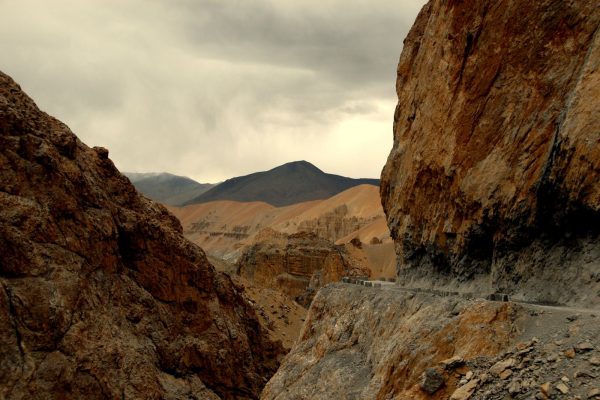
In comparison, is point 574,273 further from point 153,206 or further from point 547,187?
point 153,206

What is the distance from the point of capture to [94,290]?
21.9 metres

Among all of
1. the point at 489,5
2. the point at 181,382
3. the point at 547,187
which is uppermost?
the point at 489,5

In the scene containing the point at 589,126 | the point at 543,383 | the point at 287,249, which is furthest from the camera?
the point at 287,249

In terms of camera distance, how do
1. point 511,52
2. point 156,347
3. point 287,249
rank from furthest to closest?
point 287,249
point 156,347
point 511,52

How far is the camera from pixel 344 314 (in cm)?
1720

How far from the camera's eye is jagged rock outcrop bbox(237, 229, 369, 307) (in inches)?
2272

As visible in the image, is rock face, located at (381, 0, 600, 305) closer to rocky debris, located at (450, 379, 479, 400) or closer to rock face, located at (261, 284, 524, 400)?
rock face, located at (261, 284, 524, 400)

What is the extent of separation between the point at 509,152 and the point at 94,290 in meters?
16.5

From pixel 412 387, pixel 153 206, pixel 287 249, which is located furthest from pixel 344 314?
pixel 287 249

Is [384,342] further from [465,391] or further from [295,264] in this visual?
[295,264]

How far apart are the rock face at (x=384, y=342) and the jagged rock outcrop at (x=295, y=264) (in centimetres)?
3793

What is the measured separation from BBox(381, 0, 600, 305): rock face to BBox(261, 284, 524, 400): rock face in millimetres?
2432

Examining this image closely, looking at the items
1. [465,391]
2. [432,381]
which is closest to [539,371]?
[465,391]

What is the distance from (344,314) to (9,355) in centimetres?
1105
